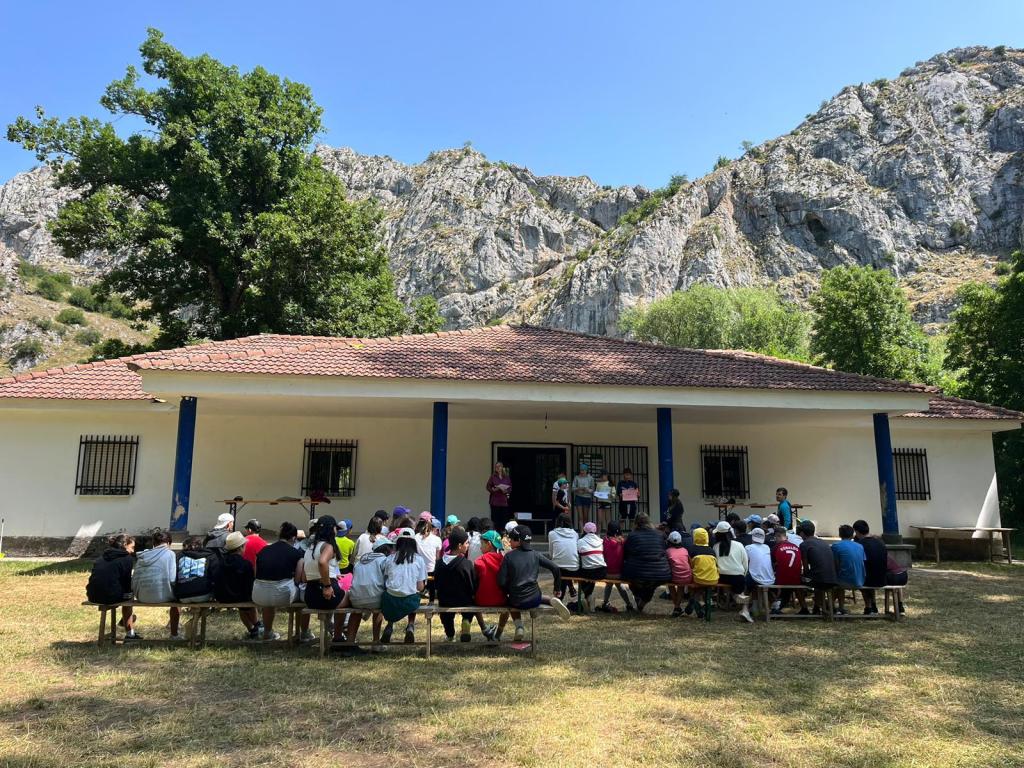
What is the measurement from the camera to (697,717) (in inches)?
176

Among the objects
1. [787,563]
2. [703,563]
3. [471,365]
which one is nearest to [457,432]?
[471,365]

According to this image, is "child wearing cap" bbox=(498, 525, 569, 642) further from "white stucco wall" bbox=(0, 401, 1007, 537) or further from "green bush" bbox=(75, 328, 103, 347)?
"green bush" bbox=(75, 328, 103, 347)

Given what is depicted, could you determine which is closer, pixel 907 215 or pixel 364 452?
pixel 364 452

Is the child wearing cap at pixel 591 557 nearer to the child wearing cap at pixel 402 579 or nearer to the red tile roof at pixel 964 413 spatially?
the child wearing cap at pixel 402 579

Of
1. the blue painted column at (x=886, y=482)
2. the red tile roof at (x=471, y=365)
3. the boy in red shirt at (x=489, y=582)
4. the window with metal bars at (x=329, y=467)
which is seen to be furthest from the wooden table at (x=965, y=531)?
the window with metal bars at (x=329, y=467)

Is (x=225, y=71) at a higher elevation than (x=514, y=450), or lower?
higher

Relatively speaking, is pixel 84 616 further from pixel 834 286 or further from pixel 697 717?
pixel 834 286

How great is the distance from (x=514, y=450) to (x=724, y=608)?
21.9ft

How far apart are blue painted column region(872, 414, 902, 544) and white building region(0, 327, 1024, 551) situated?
0.11ft

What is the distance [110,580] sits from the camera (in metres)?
6.16

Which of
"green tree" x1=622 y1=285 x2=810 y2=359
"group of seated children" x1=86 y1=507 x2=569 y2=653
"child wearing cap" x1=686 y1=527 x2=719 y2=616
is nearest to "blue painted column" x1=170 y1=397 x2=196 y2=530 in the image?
"group of seated children" x1=86 y1=507 x2=569 y2=653

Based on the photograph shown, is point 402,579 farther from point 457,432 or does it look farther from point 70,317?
point 70,317

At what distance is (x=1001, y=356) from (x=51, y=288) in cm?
8162

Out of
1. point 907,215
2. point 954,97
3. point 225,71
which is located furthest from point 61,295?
point 954,97
